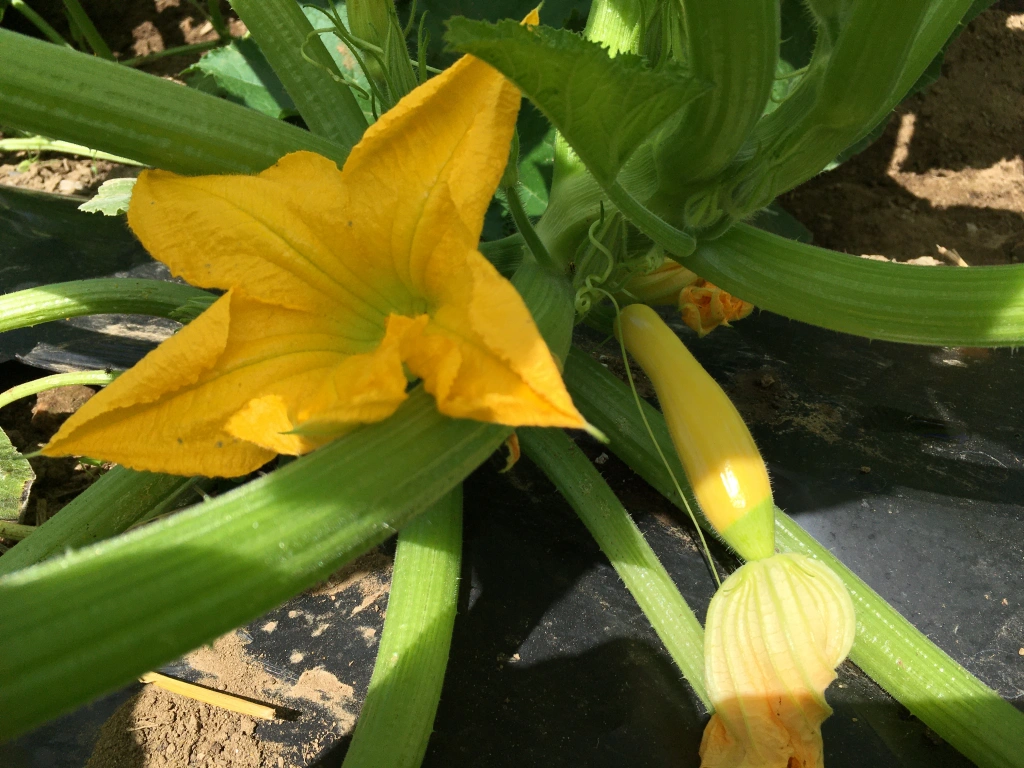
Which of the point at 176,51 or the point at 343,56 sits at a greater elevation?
the point at 343,56

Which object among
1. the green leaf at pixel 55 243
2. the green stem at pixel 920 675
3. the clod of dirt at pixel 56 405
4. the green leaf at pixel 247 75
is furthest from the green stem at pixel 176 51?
the green stem at pixel 920 675

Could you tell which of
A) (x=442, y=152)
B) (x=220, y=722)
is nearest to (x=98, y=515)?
(x=220, y=722)

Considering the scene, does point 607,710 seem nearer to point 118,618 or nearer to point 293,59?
point 118,618

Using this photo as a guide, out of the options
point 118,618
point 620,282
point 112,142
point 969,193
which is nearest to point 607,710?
point 620,282

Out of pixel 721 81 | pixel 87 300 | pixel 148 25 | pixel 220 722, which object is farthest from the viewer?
pixel 148 25

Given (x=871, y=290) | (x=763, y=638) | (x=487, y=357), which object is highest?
(x=487, y=357)

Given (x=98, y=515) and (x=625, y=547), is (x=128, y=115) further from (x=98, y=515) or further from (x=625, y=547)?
(x=625, y=547)

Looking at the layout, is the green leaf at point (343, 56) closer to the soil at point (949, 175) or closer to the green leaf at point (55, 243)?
the green leaf at point (55, 243)

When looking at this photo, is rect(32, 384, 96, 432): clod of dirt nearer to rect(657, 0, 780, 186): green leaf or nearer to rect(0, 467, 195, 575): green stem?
rect(0, 467, 195, 575): green stem
